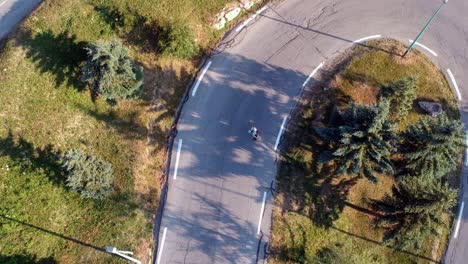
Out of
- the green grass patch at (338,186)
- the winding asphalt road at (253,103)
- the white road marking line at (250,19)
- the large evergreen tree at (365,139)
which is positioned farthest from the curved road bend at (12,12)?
the large evergreen tree at (365,139)

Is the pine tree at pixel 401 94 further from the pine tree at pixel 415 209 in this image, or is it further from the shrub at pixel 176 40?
the shrub at pixel 176 40

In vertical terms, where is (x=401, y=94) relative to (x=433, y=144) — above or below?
above

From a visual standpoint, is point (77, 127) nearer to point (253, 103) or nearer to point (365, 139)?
point (253, 103)

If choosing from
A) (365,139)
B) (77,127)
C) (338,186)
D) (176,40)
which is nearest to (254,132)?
(338,186)

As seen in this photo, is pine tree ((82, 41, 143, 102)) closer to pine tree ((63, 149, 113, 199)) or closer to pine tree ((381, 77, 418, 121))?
pine tree ((63, 149, 113, 199))

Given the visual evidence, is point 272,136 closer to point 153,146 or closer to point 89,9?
point 153,146

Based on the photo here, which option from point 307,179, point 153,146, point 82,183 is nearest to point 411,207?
point 307,179

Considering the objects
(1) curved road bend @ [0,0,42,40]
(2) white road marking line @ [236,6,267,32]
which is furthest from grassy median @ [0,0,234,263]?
(2) white road marking line @ [236,6,267,32]
